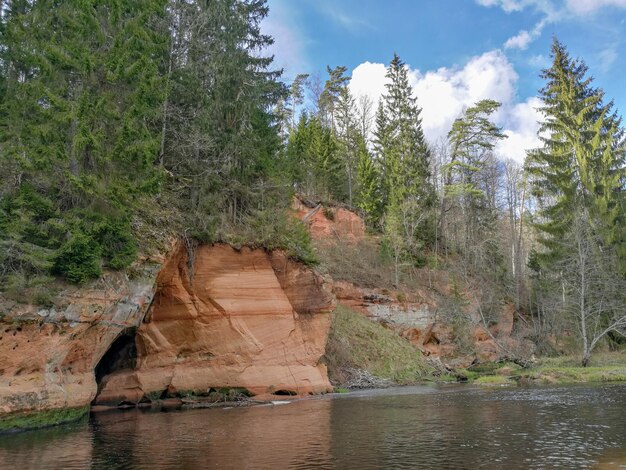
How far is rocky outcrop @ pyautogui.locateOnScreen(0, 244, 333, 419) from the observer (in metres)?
18.5

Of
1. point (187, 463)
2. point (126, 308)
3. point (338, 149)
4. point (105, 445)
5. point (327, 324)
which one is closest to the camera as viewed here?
point (187, 463)

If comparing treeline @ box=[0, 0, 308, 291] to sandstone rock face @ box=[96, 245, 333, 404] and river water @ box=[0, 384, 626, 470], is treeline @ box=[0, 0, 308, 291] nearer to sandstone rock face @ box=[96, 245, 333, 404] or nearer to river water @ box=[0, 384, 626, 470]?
sandstone rock face @ box=[96, 245, 333, 404]

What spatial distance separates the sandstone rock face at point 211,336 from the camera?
22047 millimetres

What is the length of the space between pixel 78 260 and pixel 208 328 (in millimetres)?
7638

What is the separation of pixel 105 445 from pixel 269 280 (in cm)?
1246

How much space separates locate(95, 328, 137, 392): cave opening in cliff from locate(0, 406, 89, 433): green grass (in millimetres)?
6418

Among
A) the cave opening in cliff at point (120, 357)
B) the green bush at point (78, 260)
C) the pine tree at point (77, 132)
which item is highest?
the pine tree at point (77, 132)

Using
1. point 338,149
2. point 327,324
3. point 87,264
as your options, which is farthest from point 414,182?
point 87,264

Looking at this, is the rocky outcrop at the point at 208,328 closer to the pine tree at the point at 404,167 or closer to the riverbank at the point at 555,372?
the riverbank at the point at 555,372

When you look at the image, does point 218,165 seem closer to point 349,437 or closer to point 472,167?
point 349,437

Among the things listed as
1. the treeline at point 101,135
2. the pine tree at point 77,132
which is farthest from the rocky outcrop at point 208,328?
the pine tree at point 77,132

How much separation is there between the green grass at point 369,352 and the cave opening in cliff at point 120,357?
10.9 meters

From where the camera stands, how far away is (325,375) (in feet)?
82.5

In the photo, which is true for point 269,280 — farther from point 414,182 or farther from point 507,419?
point 414,182
